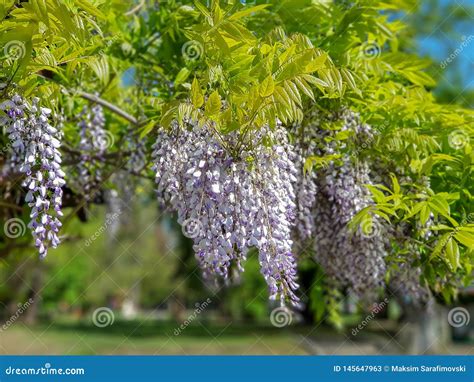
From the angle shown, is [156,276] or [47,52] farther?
[156,276]

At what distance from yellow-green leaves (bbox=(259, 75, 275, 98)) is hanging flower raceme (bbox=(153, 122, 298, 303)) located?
0.35 meters

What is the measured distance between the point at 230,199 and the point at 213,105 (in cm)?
54

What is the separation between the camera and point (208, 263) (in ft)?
12.3

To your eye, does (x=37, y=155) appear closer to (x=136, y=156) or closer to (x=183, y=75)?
(x=183, y=75)

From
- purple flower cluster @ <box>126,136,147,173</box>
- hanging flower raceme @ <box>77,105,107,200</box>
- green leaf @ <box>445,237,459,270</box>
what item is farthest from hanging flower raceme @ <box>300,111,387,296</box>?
hanging flower raceme @ <box>77,105,107,200</box>

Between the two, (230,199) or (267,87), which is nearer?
(267,87)

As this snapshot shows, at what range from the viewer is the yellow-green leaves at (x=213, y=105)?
3.61m

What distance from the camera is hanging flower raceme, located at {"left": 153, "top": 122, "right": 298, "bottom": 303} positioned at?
3.71 m

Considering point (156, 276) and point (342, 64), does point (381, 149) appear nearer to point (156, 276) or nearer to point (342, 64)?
point (342, 64)

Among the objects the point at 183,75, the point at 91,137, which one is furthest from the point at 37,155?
the point at 91,137

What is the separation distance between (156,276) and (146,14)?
27879 mm

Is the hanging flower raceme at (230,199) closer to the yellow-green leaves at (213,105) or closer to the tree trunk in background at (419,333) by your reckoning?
the yellow-green leaves at (213,105)

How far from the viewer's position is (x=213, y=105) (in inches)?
144
